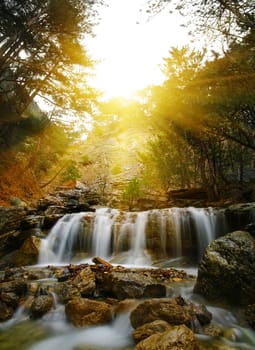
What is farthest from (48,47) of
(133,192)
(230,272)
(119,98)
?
(230,272)

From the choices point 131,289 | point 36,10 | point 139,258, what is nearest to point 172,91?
point 36,10

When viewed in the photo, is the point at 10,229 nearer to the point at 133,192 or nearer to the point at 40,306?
the point at 40,306

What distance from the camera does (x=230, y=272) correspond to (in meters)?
4.98

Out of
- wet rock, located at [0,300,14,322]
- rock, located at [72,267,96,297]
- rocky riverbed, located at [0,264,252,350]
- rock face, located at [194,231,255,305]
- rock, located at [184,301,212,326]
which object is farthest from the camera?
rock, located at [72,267,96,297]

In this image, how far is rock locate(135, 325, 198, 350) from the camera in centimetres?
298

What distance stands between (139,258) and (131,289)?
3834mm

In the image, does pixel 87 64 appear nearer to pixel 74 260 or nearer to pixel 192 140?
pixel 192 140

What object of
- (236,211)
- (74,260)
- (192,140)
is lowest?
(74,260)

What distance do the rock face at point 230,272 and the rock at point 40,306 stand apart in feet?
9.77

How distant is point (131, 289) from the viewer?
5.06m

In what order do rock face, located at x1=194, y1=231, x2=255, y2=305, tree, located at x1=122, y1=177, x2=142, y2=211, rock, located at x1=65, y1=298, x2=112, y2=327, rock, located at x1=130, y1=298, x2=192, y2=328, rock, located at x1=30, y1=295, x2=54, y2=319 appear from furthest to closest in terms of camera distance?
tree, located at x1=122, y1=177, x2=142, y2=211
rock face, located at x1=194, y1=231, x2=255, y2=305
rock, located at x1=30, y1=295, x2=54, y2=319
rock, located at x1=65, y1=298, x2=112, y2=327
rock, located at x1=130, y1=298, x2=192, y2=328

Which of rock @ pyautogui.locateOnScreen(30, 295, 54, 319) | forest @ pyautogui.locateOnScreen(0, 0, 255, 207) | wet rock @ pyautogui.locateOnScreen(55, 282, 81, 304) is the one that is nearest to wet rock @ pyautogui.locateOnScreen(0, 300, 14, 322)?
rock @ pyautogui.locateOnScreen(30, 295, 54, 319)

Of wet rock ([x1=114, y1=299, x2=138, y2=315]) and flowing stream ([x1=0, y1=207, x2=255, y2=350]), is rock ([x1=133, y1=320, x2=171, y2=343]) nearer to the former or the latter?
wet rock ([x1=114, y1=299, x2=138, y2=315])

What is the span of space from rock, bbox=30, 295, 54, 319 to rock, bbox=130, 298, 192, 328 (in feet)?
5.54
